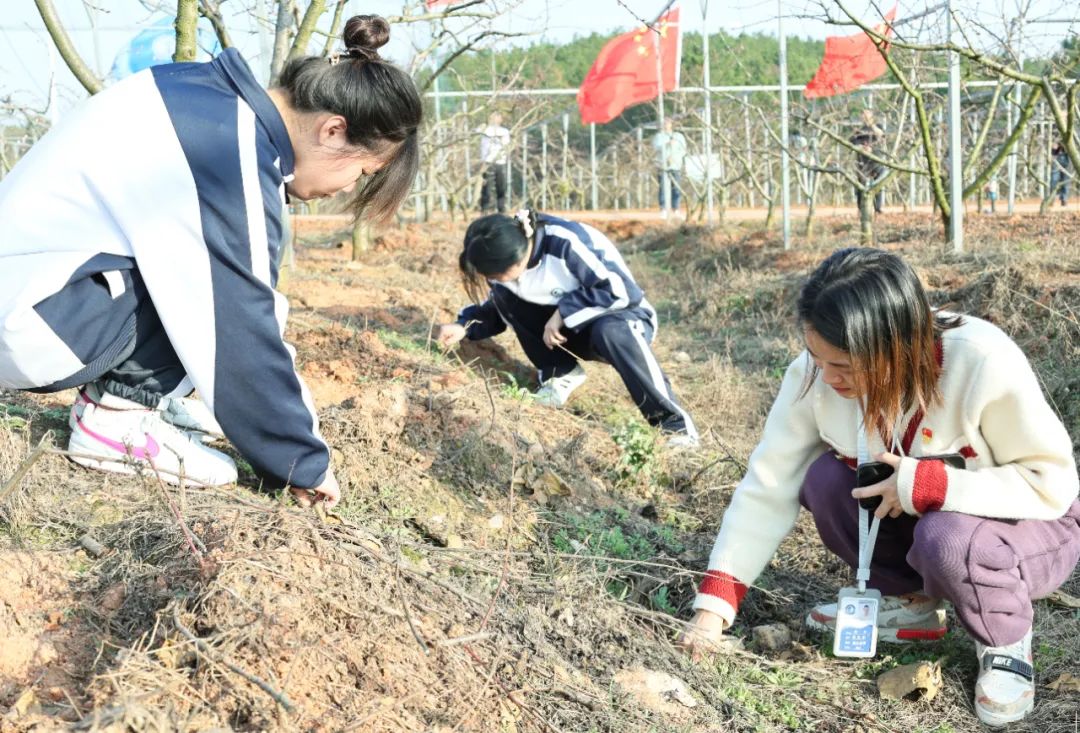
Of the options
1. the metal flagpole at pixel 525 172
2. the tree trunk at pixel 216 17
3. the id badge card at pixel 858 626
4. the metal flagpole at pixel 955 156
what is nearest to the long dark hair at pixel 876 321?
the id badge card at pixel 858 626

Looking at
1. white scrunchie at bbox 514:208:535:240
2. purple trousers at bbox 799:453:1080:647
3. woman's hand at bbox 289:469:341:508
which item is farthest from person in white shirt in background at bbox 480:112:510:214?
purple trousers at bbox 799:453:1080:647

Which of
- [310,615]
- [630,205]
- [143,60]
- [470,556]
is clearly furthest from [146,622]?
[630,205]

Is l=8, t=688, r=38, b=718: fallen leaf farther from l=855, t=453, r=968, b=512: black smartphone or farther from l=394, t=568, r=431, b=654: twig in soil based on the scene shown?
l=855, t=453, r=968, b=512: black smartphone

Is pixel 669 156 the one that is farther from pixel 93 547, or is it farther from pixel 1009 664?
pixel 93 547

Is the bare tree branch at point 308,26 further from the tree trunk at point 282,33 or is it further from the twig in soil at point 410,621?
the twig in soil at point 410,621

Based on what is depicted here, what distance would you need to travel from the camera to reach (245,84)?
2.40 m

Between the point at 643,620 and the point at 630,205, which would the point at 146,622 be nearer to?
the point at 643,620

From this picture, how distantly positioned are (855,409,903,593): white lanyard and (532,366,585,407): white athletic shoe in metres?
2.32

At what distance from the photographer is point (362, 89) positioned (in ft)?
7.83

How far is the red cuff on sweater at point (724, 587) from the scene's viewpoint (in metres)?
2.44

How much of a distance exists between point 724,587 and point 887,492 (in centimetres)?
44

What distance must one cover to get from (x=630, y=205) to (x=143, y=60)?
12449 mm

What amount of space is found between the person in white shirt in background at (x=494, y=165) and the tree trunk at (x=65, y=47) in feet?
26.7

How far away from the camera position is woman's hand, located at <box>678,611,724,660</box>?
236 cm
